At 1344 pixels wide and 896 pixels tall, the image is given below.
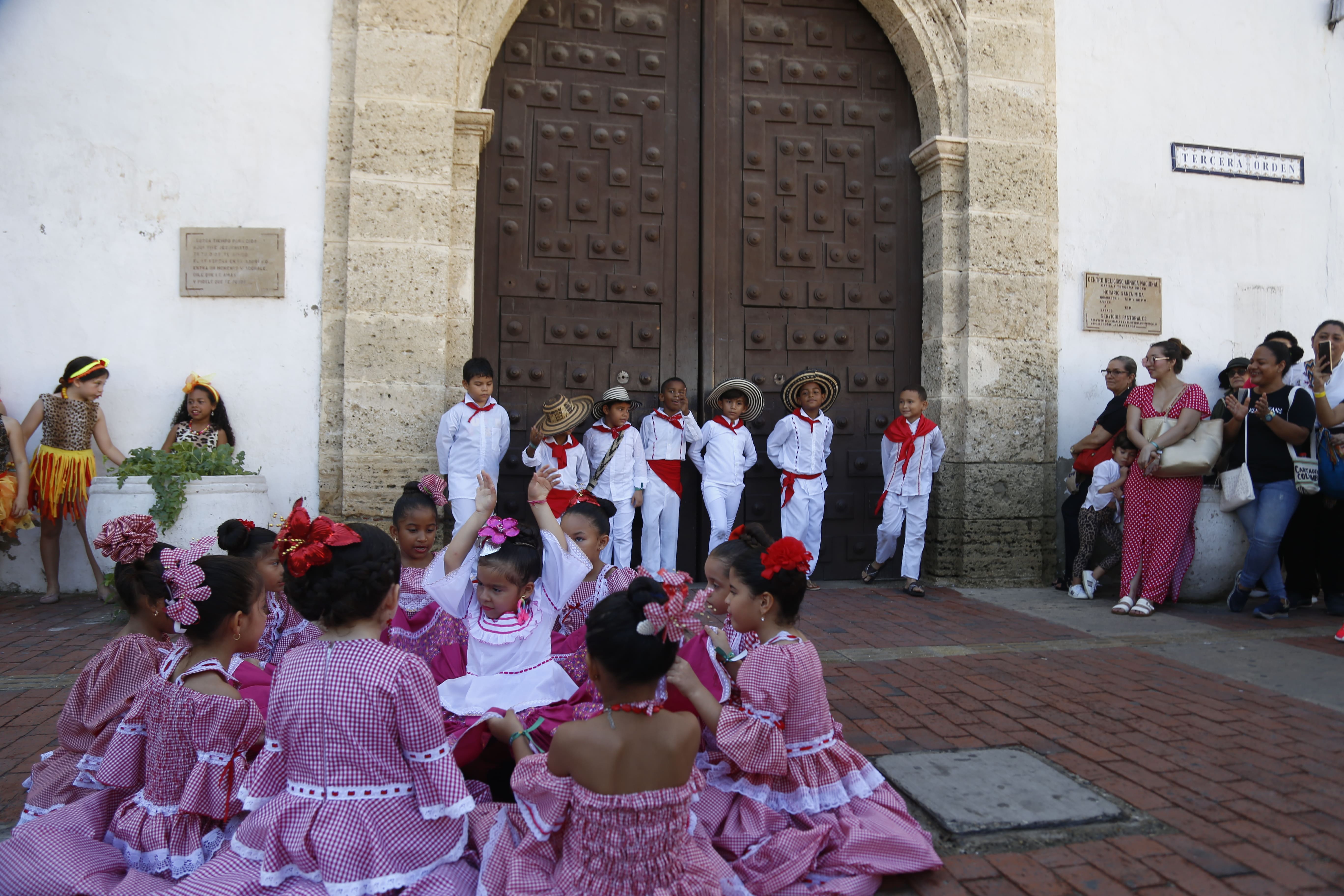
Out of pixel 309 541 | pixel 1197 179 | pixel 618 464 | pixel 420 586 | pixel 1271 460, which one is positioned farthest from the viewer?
pixel 1197 179

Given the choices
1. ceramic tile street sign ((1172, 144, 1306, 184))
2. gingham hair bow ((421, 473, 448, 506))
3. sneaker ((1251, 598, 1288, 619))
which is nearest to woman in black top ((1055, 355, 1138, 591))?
sneaker ((1251, 598, 1288, 619))

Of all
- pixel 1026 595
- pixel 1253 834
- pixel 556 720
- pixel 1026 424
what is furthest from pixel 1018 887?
pixel 1026 424

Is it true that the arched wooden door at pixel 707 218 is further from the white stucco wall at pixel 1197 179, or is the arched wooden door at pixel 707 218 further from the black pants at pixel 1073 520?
the black pants at pixel 1073 520

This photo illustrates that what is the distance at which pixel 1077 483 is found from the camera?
7098 mm

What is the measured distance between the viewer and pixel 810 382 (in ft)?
22.0

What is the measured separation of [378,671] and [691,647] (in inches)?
43.5

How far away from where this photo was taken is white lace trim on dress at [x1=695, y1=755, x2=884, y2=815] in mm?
2609

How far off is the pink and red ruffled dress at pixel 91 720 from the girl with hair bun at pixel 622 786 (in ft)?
4.17

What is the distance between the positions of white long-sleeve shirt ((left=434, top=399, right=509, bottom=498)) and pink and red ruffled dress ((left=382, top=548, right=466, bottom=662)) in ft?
8.21

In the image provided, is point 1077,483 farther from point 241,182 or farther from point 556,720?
point 241,182

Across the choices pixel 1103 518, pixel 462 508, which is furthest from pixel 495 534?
pixel 1103 518

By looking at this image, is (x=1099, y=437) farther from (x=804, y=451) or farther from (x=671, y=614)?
(x=671, y=614)

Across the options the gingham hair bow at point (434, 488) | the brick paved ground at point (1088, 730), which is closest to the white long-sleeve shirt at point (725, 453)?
the brick paved ground at point (1088, 730)

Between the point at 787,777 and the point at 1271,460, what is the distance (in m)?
5.14
